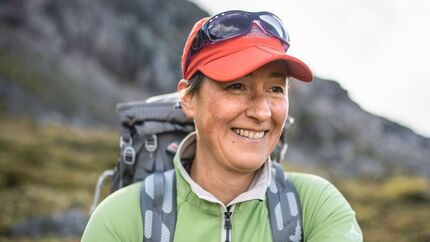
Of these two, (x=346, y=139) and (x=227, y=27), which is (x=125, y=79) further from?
(x=227, y=27)

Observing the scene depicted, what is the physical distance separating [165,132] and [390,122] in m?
56.4

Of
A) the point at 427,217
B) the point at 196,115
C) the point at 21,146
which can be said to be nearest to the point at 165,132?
the point at 196,115

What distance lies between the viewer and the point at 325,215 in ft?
12.4

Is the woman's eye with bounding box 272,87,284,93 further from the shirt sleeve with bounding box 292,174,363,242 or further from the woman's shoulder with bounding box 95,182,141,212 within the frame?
the woman's shoulder with bounding box 95,182,141,212

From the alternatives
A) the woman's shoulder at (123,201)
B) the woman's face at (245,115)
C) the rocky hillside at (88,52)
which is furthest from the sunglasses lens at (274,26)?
the rocky hillside at (88,52)

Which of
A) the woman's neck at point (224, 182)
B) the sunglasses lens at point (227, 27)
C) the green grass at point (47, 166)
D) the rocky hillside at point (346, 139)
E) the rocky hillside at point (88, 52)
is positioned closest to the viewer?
the sunglasses lens at point (227, 27)

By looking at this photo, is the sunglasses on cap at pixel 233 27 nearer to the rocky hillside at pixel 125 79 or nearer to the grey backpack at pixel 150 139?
the grey backpack at pixel 150 139

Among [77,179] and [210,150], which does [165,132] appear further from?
[77,179]

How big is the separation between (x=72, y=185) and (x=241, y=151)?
27.7 meters

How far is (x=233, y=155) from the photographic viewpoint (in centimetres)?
383

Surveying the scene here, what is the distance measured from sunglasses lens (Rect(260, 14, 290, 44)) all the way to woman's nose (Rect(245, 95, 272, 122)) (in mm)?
517

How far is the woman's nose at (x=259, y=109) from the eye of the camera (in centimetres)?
369

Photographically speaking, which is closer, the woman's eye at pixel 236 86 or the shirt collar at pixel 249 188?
the woman's eye at pixel 236 86

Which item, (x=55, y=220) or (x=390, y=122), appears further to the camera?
(x=390, y=122)
